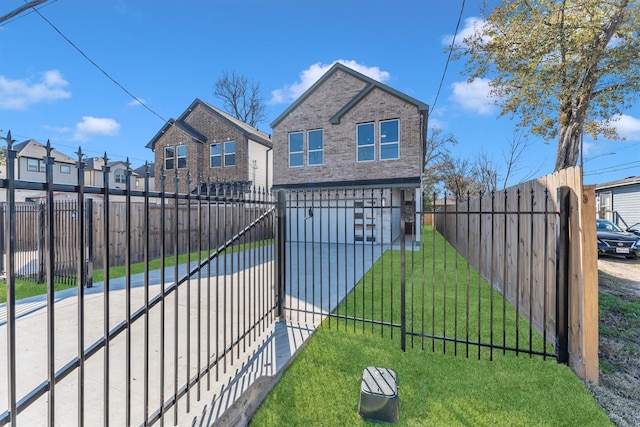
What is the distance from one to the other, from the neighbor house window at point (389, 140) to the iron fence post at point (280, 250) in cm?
1087

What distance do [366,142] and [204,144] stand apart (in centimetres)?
1048

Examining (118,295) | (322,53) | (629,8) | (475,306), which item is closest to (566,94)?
(629,8)

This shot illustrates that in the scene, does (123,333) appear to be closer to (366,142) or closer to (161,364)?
(161,364)

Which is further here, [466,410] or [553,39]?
[553,39]

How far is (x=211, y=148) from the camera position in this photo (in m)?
18.7

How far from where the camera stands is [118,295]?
5430mm

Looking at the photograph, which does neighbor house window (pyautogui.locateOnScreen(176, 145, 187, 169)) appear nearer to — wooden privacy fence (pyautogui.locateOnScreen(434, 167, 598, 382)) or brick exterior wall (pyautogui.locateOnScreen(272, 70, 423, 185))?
brick exterior wall (pyautogui.locateOnScreen(272, 70, 423, 185))

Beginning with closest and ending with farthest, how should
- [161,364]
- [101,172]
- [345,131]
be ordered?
[101,172] < [161,364] < [345,131]

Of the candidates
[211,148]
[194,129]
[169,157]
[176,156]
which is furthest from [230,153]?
[169,157]

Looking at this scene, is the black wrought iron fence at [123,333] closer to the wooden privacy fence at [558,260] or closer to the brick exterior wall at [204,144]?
the wooden privacy fence at [558,260]

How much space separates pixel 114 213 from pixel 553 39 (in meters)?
13.4

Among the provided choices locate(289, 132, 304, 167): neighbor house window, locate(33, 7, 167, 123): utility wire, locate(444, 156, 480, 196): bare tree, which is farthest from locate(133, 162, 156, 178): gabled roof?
locate(444, 156, 480, 196): bare tree

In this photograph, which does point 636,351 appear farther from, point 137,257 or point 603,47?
point 137,257

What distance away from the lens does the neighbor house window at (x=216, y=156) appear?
1844cm
